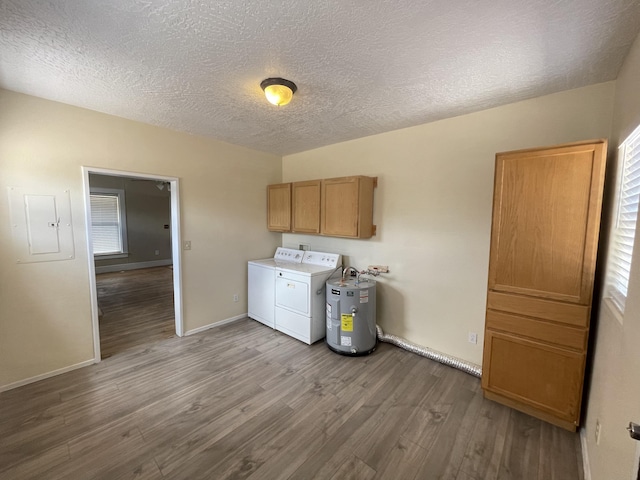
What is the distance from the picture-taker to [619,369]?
4.08 feet

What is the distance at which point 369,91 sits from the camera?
2.12 m

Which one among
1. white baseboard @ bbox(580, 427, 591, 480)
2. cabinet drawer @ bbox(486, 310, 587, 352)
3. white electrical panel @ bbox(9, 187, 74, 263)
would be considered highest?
white electrical panel @ bbox(9, 187, 74, 263)

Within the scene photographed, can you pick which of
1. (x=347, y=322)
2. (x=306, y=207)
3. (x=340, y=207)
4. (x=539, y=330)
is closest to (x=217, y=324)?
(x=347, y=322)

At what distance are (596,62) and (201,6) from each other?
2420 millimetres

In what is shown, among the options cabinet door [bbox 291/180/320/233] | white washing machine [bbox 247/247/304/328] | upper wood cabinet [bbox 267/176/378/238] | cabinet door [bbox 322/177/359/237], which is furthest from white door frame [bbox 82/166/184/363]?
cabinet door [bbox 322/177/359/237]

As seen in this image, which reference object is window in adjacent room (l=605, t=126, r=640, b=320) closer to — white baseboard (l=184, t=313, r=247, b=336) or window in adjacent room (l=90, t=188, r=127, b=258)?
white baseboard (l=184, t=313, r=247, b=336)

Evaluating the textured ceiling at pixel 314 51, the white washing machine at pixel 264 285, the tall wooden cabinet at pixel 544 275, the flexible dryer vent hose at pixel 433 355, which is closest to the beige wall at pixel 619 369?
the tall wooden cabinet at pixel 544 275

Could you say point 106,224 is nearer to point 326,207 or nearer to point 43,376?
point 43,376

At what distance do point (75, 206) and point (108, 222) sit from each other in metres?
5.40

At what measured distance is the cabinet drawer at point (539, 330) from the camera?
1805mm

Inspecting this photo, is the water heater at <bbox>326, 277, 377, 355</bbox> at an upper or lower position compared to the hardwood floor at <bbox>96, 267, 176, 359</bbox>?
upper

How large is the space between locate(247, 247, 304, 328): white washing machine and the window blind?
5414 millimetres

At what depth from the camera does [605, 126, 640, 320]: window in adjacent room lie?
1.39m

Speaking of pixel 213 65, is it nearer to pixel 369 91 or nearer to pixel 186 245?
pixel 369 91
